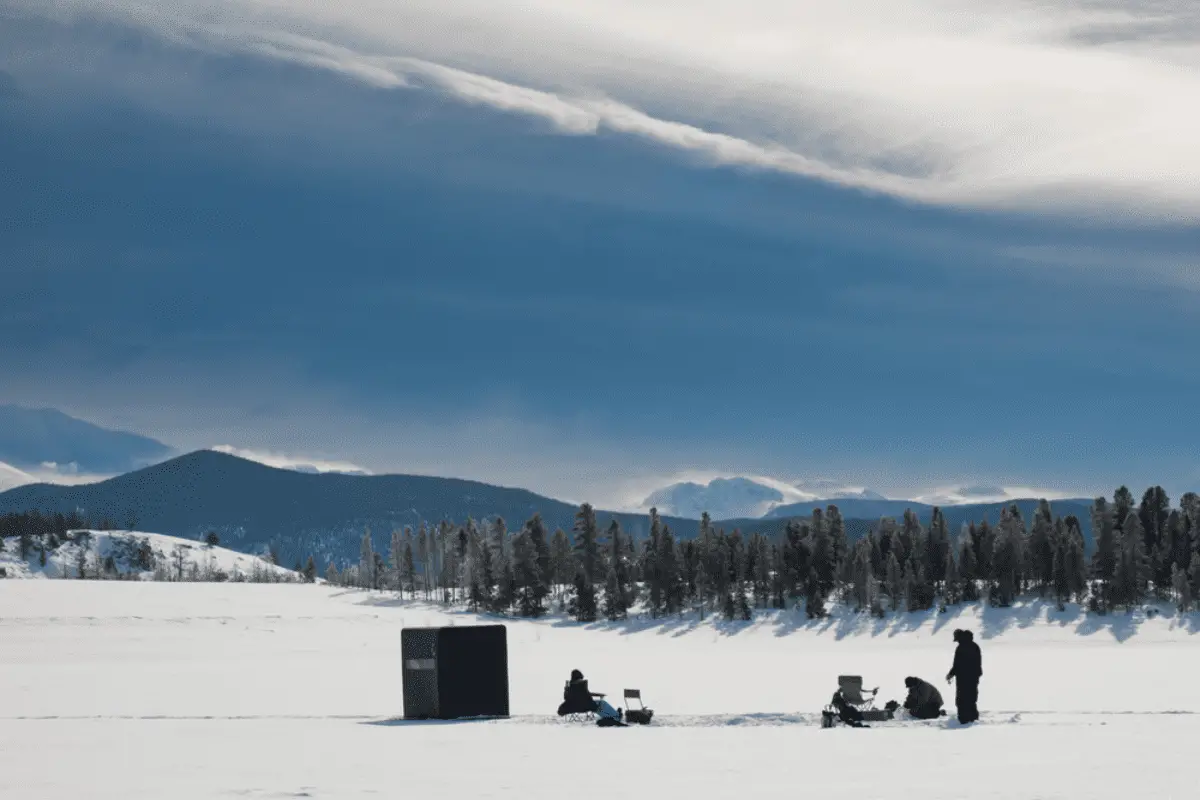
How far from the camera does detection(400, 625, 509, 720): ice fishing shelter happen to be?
29359 mm

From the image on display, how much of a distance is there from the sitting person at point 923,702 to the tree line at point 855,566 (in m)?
87.3

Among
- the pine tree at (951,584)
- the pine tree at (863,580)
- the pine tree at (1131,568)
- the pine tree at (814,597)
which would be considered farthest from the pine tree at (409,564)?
the pine tree at (1131,568)

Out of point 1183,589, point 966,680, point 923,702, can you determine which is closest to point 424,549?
point 1183,589

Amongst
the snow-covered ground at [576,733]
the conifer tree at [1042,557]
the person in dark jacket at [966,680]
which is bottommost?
the snow-covered ground at [576,733]

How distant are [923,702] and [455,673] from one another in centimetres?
1008

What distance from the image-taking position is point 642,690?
135 ft

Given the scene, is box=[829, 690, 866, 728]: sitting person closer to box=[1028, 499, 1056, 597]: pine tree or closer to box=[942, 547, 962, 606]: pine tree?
box=[942, 547, 962, 606]: pine tree

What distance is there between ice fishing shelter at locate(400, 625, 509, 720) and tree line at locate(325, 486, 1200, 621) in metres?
89.8

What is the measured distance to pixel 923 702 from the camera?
27.9 metres

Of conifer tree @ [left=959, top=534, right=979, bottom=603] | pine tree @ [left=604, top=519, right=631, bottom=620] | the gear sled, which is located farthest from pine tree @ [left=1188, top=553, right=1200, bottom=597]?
the gear sled

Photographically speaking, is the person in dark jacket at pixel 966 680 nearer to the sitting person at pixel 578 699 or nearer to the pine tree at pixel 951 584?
the sitting person at pixel 578 699

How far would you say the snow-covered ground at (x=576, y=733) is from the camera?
17.9 meters

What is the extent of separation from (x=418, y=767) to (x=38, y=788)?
525cm

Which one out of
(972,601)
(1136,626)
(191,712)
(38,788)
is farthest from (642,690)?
(972,601)
